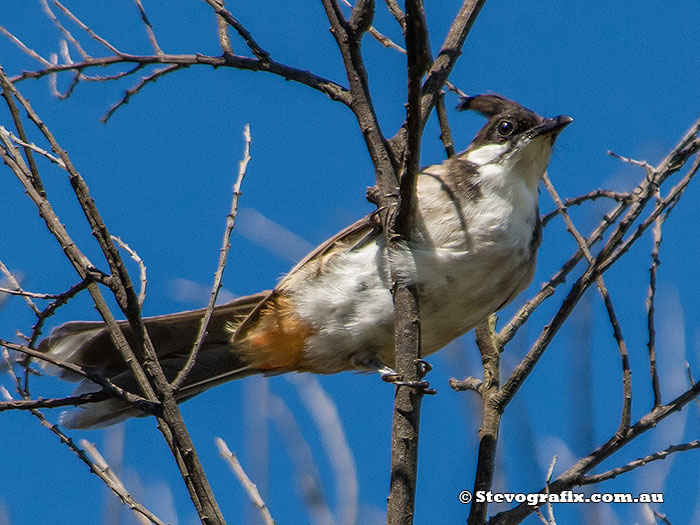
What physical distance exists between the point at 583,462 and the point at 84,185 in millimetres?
1678

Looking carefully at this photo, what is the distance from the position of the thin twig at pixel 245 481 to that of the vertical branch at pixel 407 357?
0.36 metres

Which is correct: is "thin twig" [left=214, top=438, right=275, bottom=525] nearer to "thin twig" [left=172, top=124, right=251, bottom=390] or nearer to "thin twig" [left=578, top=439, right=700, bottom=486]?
"thin twig" [left=172, top=124, right=251, bottom=390]

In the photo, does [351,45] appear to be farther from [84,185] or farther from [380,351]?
[380,351]

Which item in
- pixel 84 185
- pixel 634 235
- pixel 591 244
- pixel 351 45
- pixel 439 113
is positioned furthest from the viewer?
pixel 439 113

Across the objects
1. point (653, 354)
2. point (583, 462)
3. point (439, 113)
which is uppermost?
point (439, 113)

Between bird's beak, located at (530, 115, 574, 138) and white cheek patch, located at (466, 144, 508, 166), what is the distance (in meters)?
0.14

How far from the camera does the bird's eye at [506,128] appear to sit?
3.62 m

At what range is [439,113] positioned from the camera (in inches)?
143

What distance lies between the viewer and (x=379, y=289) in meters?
3.34

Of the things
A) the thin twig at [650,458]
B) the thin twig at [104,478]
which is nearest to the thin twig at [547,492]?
the thin twig at [650,458]

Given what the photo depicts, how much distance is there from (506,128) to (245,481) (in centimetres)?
207

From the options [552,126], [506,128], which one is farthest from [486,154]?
[552,126]

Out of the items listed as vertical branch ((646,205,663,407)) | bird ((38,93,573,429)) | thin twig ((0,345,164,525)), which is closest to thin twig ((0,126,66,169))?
thin twig ((0,345,164,525))

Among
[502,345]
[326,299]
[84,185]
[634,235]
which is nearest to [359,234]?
[326,299]
